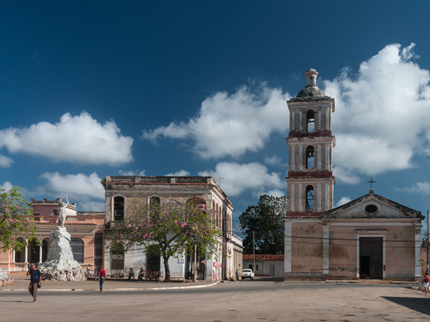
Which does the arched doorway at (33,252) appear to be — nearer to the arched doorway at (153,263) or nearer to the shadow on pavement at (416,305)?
the arched doorway at (153,263)

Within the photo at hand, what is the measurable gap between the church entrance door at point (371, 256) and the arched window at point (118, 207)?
19.6 meters

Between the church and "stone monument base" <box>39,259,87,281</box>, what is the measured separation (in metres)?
17.1

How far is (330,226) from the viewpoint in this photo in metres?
42.0

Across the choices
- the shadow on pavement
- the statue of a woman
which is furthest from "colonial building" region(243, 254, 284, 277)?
the shadow on pavement

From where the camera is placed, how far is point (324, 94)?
44.7 meters

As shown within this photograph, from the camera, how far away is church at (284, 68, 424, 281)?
134 ft

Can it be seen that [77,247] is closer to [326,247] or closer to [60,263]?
[60,263]

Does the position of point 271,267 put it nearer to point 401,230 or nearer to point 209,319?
point 401,230

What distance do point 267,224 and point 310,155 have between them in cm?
2888

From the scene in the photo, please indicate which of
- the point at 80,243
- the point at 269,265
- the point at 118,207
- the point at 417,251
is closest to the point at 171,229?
the point at 118,207

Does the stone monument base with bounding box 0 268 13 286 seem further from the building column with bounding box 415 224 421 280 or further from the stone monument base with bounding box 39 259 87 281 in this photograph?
the building column with bounding box 415 224 421 280

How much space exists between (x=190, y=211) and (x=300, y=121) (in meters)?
14.1

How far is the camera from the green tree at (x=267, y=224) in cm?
7162

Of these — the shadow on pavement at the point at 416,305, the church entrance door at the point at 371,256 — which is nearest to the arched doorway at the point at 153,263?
the church entrance door at the point at 371,256
